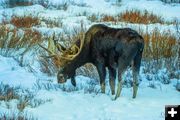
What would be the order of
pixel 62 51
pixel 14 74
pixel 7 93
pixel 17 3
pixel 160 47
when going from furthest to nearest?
pixel 17 3, pixel 160 47, pixel 14 74, pixel 62 51, pixel 7 93

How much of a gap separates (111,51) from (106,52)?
0.35ft

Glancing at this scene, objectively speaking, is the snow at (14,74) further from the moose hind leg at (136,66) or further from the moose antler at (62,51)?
the moose hind leg at (136,66)

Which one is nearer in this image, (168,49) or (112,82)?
(112,82)

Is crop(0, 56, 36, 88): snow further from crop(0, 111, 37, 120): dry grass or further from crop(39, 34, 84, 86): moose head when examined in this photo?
crop(0, 111, 37, 120): dry grass

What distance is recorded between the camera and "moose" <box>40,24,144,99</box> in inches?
270

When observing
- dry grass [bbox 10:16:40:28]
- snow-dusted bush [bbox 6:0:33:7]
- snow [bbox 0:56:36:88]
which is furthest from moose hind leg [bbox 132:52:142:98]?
snow-dusted bush [bbox 6:0:33:7]

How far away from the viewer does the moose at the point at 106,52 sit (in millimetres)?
6855

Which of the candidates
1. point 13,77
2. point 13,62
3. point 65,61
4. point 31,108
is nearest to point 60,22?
point 13,62

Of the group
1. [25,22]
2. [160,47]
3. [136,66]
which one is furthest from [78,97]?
[25,22]

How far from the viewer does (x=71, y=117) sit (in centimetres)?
632

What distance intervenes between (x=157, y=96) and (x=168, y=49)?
7.57 feet

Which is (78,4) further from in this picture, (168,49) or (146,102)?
(146,102)

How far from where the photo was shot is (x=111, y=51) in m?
7.07

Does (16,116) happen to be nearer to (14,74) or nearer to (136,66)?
(136,66)
